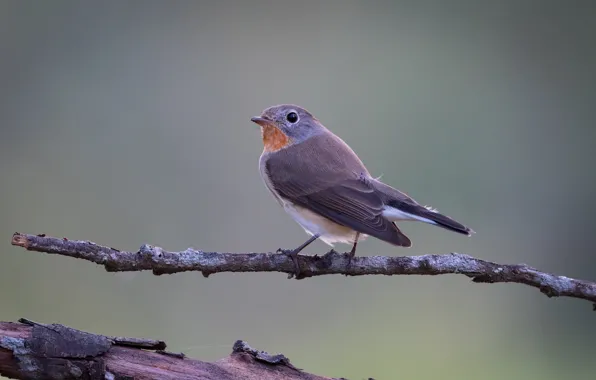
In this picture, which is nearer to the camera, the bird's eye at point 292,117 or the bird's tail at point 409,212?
the bird's tail at point 409,212

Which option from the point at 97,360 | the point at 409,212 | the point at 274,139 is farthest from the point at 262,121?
the point at 97,360

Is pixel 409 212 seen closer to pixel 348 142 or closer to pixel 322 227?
pixel 322 227

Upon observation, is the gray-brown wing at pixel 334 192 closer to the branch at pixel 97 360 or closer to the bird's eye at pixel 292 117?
the bird's eye at pixel 292 117

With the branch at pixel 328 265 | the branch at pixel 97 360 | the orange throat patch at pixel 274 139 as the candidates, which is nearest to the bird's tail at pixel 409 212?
the branch at pixel 328 265

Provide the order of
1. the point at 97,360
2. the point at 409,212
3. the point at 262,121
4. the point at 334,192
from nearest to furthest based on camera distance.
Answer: the point at 97,360, the point at 409,212, the point at 334,192, the point at 262,121

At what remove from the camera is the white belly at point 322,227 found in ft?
16.2

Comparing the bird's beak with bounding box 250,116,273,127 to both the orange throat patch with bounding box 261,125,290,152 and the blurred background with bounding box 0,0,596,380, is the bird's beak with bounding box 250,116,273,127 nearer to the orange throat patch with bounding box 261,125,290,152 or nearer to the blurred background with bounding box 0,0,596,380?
the orange throat patch with bounding box 261,125,290,152

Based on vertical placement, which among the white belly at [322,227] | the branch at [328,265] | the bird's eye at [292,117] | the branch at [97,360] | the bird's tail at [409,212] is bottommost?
the branch at [97,360]

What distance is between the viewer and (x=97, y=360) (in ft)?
10.4

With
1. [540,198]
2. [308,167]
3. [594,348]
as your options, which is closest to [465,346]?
[594,348]

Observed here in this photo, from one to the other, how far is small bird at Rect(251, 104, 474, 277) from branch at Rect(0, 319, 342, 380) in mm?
1020

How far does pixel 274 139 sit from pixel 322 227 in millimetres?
1021

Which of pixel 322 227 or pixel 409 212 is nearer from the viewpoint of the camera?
pixel 409 212

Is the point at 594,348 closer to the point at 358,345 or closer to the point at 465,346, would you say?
the point at 465,346
